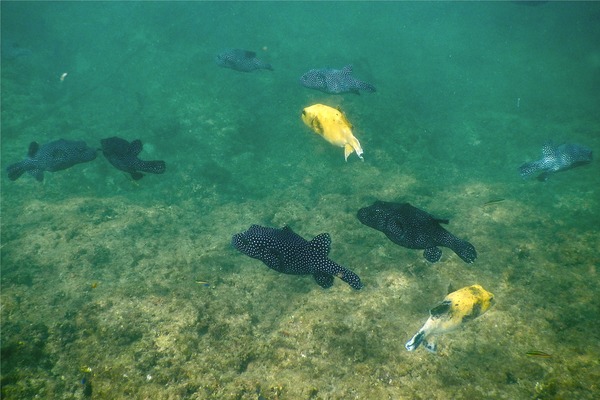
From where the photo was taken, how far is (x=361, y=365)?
161 inches

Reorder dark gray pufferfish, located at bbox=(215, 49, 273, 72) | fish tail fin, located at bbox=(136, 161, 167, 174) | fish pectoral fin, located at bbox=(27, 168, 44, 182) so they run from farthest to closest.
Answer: dark gray pufferfish, located at bbox=(215, 49, 273, 72) → fish pectoral fin, located at bbox=(27, 168, 44, 182) → fish tail fin, located at bbox=(136, 161, 167, 174)

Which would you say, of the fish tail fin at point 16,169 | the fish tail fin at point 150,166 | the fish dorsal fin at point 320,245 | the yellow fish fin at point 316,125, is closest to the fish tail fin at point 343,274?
the fish dorsal fin at point 320,245

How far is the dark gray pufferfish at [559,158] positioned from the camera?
7.25 m

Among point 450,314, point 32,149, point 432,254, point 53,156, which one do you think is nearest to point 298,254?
point 450,314

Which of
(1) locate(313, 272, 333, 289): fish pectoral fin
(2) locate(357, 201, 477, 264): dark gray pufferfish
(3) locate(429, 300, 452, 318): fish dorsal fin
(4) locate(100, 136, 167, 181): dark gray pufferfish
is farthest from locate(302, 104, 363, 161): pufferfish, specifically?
(4) locate(100, 136, 167, 181): dark gray pufferfish

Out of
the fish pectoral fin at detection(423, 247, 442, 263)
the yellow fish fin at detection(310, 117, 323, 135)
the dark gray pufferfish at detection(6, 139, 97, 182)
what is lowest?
the dark gray pufferfish at detection(6, 139, 97, 182)

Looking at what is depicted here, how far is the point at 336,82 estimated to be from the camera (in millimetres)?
7496

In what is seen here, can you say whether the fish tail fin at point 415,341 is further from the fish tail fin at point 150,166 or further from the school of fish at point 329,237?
the fish tail fin at point 150,166

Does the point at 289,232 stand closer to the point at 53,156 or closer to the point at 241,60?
the point at 53,156

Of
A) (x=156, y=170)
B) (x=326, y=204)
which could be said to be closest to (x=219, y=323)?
(x=156, y=170)

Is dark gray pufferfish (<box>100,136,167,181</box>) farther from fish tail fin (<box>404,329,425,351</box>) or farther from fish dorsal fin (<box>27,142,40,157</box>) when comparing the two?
fish tail fin (<box>404,329,425,351</box>)

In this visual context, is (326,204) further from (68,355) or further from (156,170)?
(68,355)

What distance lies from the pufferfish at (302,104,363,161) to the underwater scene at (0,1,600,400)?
4 centimetres

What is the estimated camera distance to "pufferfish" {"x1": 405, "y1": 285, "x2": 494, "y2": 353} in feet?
12.8
